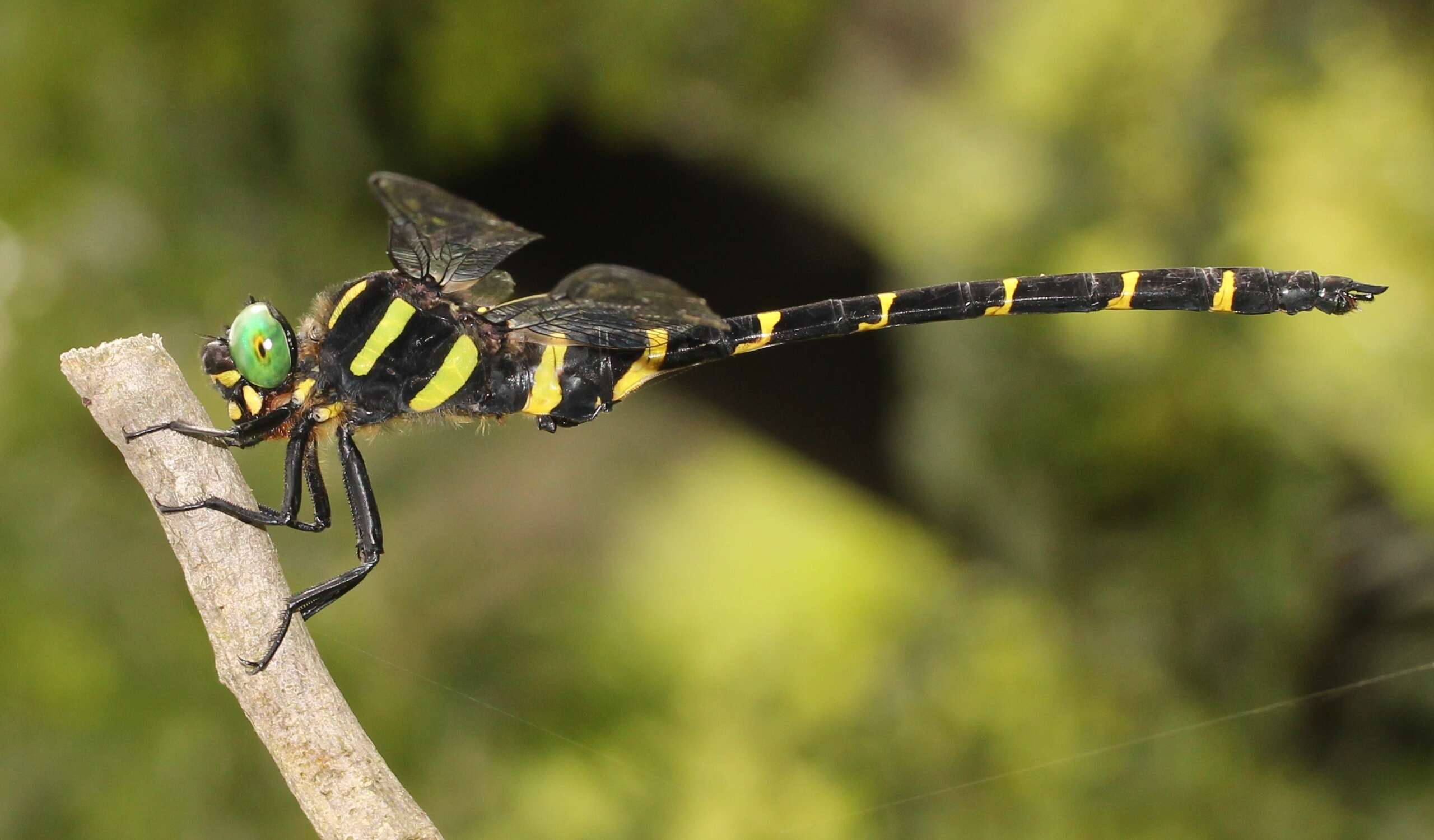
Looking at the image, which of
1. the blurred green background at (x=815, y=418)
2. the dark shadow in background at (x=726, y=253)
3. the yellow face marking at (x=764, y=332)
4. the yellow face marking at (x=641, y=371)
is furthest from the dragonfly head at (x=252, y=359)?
the dark shadow in background at (x=726, y=253)

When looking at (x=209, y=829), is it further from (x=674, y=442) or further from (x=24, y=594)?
(x=674, y=442)

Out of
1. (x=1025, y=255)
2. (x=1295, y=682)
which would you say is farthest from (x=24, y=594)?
(x=1295, y=682)

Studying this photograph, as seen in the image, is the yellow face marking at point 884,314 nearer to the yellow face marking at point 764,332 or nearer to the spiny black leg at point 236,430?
the yellow face marking at point 764,332

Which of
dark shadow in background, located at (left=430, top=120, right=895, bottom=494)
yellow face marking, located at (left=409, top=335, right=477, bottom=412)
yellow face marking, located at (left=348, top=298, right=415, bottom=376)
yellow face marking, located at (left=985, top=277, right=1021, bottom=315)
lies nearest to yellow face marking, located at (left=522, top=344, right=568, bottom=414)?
yellow face marking, located at (left=409, top=335, right=477, bottom=412)

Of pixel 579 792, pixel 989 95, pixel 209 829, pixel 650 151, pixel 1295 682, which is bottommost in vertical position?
pixel 209 829

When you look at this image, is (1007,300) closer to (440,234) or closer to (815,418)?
(440,234)

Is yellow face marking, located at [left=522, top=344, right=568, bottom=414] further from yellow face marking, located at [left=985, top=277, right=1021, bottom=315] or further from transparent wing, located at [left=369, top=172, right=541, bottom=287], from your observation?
yellow face marking, located at [left=985, top=277, right=1021, bottom=315]
